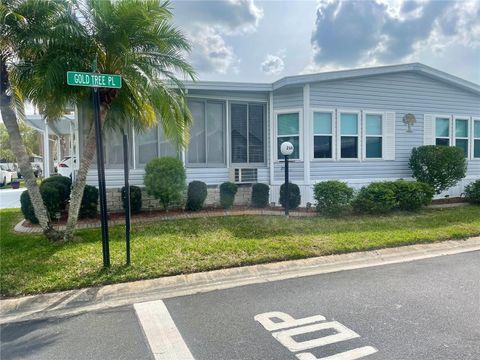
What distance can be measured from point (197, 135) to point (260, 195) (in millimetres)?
2623

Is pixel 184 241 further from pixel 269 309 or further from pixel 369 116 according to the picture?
pixel 369 116

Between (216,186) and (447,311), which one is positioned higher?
(216,186)

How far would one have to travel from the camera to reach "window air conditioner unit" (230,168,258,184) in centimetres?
1038

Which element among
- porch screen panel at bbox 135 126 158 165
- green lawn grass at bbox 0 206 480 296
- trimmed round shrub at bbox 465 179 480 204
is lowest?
green lawn grass at bbox 0 206 480 296

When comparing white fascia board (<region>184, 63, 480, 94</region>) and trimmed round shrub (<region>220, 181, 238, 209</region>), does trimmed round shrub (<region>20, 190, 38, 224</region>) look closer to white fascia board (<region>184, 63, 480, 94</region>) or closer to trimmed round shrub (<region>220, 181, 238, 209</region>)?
trimmed round shrub (<region>220, 181, 238, 209</region>)

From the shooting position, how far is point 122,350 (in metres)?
3.09

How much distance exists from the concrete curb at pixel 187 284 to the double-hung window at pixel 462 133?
7.61 meters

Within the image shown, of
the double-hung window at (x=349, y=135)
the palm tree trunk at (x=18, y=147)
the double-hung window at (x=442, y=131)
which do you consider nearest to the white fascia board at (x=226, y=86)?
the double-hung window at (x=349, y=135)

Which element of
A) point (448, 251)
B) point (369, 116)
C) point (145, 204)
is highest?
point (369, 116)

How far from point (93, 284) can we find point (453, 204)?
35.1 feet

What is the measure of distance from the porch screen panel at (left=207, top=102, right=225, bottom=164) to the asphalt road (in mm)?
6318

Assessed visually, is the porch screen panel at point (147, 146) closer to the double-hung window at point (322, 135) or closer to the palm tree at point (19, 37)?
the palm tree at point (19, 37)

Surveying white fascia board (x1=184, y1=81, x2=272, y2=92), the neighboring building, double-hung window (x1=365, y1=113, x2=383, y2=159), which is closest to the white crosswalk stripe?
the neighboring building

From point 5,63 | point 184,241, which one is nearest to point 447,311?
point 184,241
